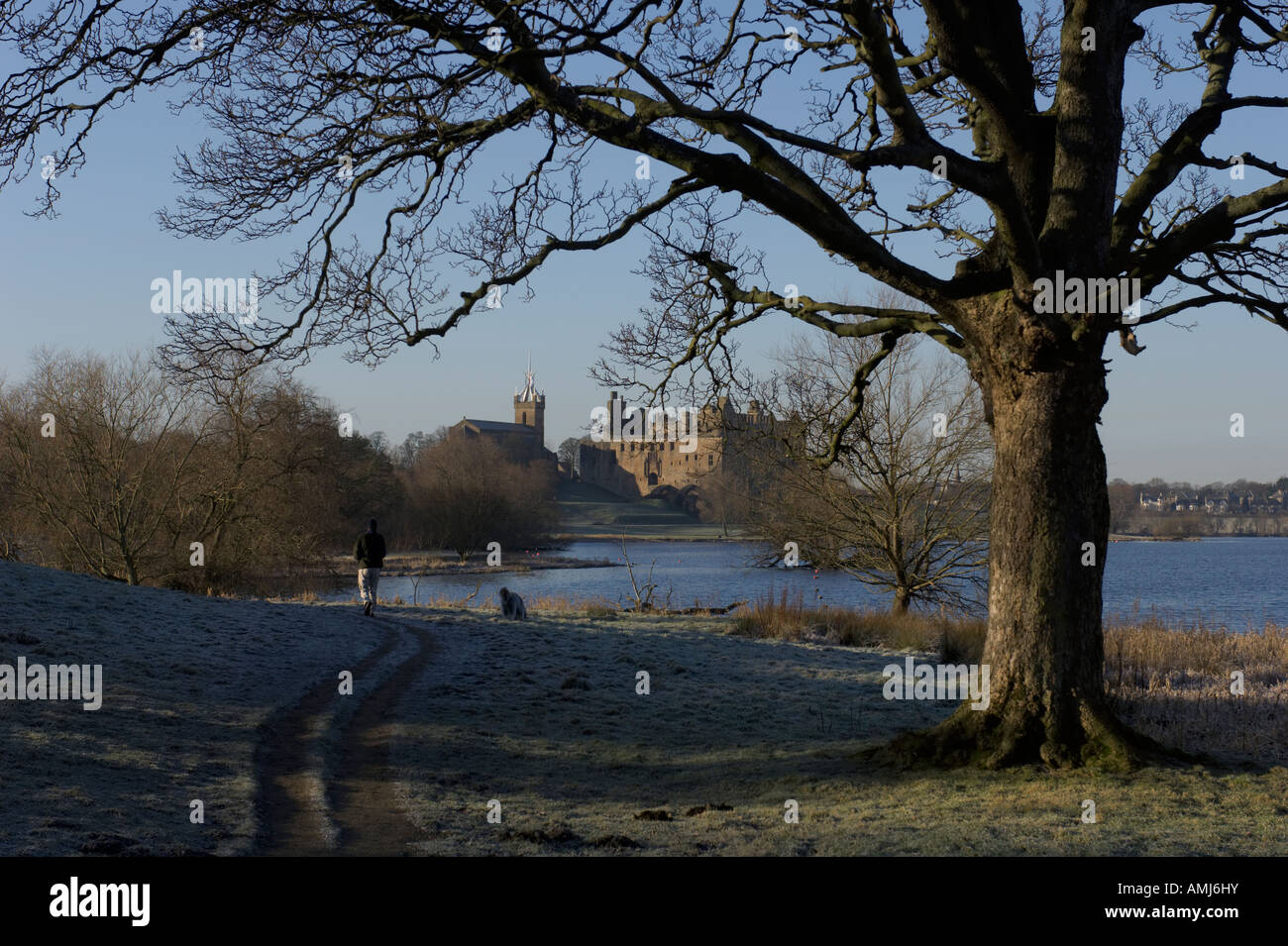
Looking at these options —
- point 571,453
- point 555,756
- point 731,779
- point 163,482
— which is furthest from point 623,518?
point 731,779

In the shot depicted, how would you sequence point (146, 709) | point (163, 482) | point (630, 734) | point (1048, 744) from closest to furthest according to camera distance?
1. point (1048, 744)
2. point (146, 709)
3. point (630, 734)
4. point (163, 482)

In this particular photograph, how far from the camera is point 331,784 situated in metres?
8.80

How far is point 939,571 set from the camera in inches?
960

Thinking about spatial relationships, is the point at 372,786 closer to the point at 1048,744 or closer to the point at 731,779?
the point at 731,779

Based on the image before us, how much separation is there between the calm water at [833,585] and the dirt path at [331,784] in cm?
1272

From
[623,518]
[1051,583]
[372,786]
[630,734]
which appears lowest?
[630,734]

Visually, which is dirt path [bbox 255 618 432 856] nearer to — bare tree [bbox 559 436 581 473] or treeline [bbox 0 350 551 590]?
treeline [bbox 0 350 551 590]

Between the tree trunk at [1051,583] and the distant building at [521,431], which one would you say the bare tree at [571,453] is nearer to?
the distant building at [521,431]

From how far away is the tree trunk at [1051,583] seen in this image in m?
8.51

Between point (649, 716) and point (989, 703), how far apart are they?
16.0 feet

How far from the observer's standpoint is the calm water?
106 ft

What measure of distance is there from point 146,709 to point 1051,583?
8679mm
